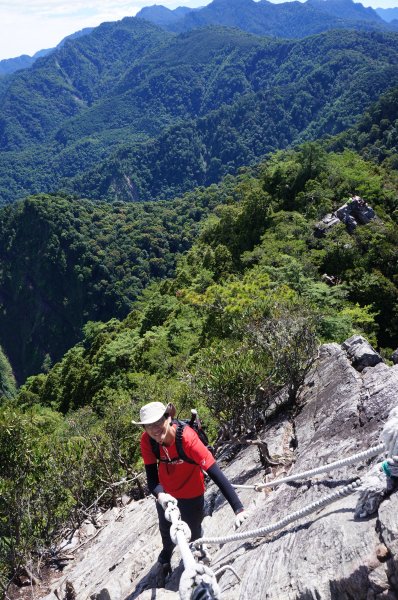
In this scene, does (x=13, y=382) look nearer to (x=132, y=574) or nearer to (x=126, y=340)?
(x=126, y=340)

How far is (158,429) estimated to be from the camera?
5059 mm

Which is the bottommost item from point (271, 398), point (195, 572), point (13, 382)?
point (13, 382)

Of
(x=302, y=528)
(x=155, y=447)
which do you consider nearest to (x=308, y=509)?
(x=302, y=528)

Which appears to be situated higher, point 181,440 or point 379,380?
point 181,440

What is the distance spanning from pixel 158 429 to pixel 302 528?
1.55m

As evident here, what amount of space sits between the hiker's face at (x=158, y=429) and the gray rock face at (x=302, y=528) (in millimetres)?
1349

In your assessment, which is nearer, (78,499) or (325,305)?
(78,499)

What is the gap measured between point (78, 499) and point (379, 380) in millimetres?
6909

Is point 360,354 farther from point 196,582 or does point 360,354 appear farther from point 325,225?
point 325,225

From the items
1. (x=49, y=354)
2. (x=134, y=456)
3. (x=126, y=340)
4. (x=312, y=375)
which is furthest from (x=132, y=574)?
(x=49, y=354)

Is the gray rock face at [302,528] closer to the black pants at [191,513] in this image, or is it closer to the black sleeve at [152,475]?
the black pants at [191,513]

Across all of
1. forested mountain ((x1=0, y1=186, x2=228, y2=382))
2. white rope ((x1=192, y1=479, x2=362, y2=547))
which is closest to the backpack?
white rope ((x1=192, y1=479, x2=362, y2=547))

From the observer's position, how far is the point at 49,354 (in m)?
97.2

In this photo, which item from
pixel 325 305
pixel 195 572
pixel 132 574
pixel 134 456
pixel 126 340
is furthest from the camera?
pixel 126 340
